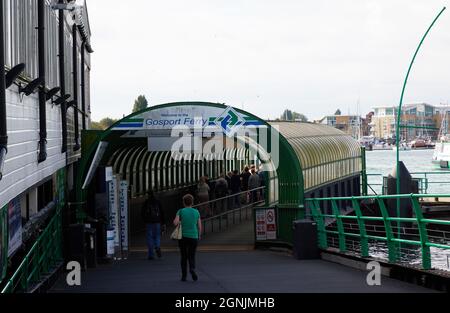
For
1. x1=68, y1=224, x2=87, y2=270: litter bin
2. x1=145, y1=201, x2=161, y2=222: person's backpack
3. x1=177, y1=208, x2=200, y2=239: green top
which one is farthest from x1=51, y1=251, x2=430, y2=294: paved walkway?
x1=145, y1=201, x2=161, y2=222: person's backpack

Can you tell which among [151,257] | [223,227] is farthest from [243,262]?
[223,227]

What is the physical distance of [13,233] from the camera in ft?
44.4

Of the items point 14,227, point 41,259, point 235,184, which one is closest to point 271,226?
point 41,259

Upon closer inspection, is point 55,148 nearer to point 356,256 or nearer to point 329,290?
point 356,256

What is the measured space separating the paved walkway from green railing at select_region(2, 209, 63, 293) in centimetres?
40

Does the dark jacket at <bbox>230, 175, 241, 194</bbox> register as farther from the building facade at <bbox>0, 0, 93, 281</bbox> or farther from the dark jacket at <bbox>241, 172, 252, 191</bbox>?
the building facade at <bbox>0, 0, 93, 281</bbox>

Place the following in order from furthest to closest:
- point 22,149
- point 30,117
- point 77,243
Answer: point 77,243 → point 30,117 → point 22,149

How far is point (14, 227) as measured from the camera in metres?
13.7

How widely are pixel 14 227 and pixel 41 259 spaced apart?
111 centimetres

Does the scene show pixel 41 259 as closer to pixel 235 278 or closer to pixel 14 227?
pixel 14 227

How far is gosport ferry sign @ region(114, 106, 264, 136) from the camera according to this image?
22719 mm

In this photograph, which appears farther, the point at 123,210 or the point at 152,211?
the point at 123,210

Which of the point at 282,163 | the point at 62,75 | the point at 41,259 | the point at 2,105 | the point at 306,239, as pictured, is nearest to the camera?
the point at 2,105
